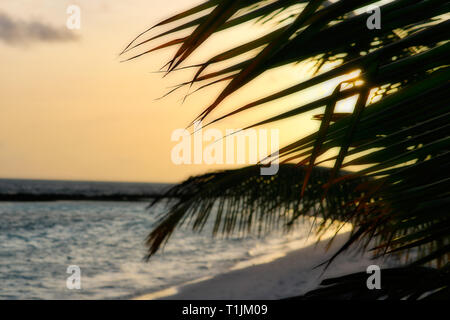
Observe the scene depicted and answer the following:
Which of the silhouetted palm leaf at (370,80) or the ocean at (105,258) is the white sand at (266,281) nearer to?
the ocean at (105,258)

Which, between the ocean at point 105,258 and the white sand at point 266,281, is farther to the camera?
the ocean at point 105,258

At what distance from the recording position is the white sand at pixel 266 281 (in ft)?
26.6

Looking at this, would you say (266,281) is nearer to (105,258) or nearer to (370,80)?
(105,258)

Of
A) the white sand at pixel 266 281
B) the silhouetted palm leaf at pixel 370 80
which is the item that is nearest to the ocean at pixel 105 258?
the white sand at pixel 266 281

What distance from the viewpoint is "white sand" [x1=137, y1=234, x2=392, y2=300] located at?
8.10 metres

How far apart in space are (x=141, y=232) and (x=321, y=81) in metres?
18.9

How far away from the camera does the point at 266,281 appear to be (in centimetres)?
912

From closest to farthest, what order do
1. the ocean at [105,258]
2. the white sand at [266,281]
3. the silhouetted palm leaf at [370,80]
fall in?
the silhouetted palm leaf at [370,80]
the white sand at [266,281]
the ocean at [105,258]

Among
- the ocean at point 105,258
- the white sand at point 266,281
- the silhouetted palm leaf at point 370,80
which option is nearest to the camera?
the silhouetted palm leaf at point 370,80

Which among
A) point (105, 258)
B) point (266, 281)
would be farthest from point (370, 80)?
point (105, 258)

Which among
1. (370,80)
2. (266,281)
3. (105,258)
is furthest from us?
(105,258)

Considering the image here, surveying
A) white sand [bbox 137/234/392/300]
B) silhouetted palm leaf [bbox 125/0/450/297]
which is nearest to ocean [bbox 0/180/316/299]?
white sand [bbox 137/234/392/300]
